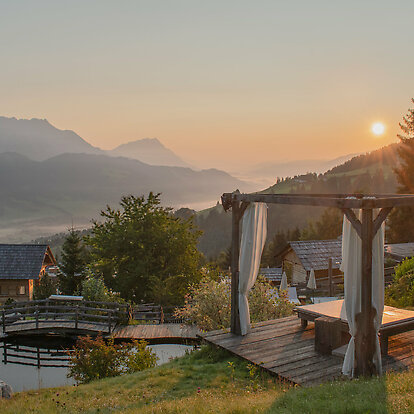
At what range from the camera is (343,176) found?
4747 inches

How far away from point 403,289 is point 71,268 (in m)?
22.9

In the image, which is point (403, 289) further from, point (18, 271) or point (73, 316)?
point (18, 271)

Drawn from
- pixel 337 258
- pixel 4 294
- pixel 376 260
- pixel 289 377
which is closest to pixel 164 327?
pixel 289 377

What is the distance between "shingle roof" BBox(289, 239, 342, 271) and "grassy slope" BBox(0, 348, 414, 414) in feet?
76.2

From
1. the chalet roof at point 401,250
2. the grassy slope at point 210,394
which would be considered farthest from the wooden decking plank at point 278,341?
the chalet roof at point 401,250

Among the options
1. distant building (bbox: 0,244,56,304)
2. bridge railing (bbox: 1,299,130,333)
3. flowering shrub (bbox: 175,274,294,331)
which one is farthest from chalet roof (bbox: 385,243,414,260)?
distant building (bbox: 0,244,56,304)

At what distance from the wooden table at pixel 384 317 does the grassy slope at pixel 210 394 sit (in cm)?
120

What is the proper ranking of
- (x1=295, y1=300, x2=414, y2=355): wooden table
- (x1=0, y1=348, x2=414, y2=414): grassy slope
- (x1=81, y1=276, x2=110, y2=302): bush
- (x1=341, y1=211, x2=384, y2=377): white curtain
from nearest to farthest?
(x1=0, y1=348, x2=414, y2=414): grassy slope < (x1=341, y1=211, x2=384, y2=377): white curtain < (x1=295, y1=300, x2=414, y2=355): wooden table < (x1=81, y1=276, x2=110, y2=302): bush

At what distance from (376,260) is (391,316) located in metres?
2.07

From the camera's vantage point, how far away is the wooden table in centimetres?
780

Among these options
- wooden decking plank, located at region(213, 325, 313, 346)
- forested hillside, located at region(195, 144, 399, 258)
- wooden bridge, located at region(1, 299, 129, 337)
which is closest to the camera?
wooden decking plank, located at region(213, 325, 313, 346)

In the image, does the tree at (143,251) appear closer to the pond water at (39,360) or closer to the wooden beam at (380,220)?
the pond water at (39,360)

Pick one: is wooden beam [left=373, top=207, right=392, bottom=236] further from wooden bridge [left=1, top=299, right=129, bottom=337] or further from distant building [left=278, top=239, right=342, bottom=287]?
distant building [left=278, top=239, right=342, bottom=287]

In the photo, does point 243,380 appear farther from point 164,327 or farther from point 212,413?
point 164,327
